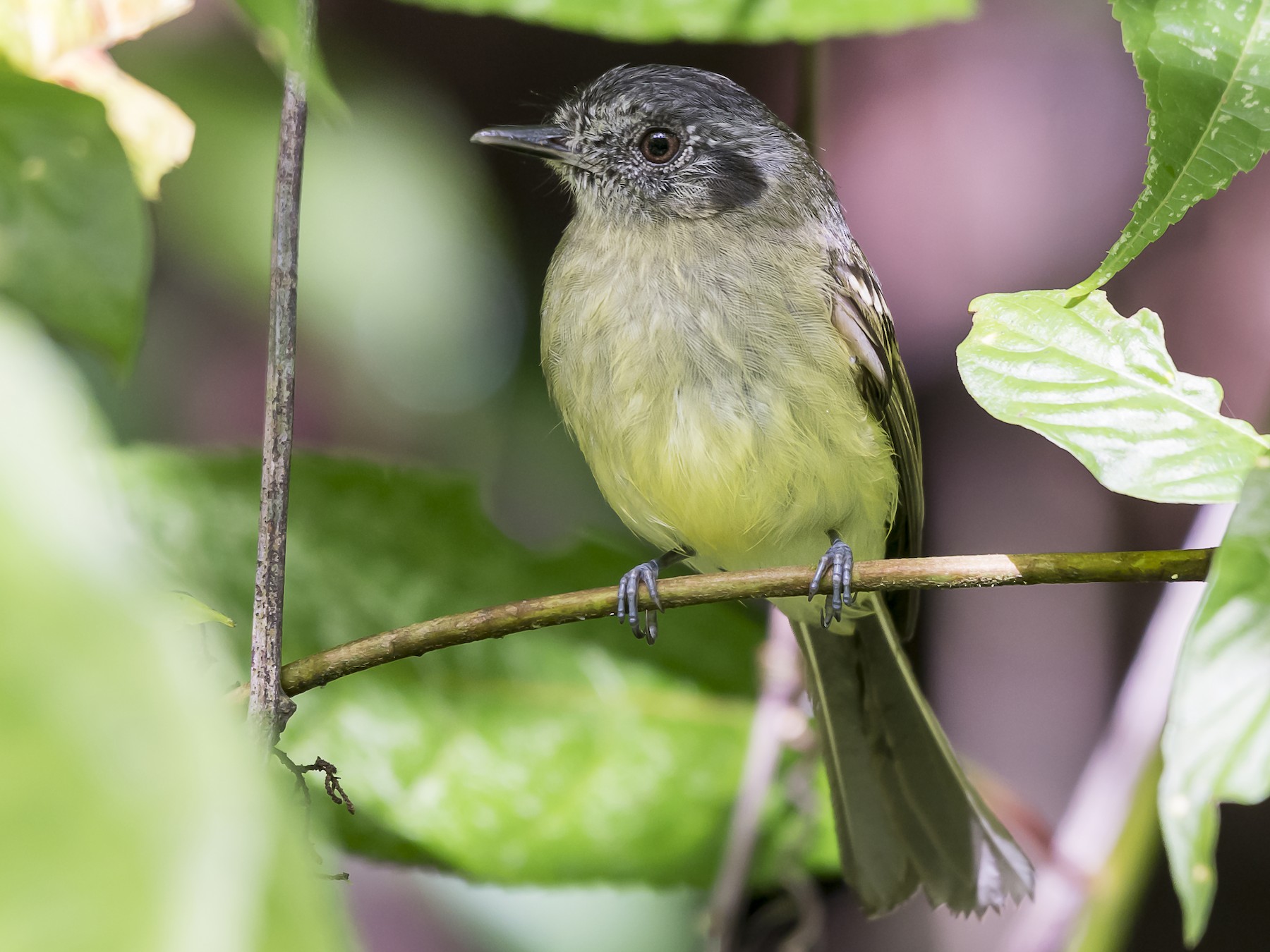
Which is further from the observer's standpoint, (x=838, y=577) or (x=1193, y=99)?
(x=838, y=577)

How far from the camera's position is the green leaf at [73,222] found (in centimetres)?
80

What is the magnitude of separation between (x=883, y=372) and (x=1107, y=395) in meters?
1.28

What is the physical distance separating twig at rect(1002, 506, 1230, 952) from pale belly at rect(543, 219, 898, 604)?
0.54 meters

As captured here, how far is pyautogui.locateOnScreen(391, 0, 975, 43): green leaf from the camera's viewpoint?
1560 mm

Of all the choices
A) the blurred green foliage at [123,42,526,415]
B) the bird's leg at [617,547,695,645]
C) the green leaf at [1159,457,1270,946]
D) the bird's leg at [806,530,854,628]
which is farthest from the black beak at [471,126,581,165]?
the green leaf at [1159,457,1270,946]

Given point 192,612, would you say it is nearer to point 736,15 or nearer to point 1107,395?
point 1107,395

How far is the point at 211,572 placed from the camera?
2.09m

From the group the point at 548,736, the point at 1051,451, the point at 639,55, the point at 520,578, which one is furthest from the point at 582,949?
the point at 639,55

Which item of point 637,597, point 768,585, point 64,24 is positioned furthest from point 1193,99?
point 637,597

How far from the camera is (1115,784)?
2195mm

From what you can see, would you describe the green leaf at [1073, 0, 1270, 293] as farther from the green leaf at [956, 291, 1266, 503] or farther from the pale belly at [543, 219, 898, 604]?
the pale belly at [543, 219, 898, 604]

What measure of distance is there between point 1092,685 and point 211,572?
2.19 meters

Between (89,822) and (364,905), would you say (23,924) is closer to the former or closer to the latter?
(89,822)

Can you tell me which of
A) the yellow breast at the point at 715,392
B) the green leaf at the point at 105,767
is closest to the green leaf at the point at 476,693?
the yellow breast at the point at 715,392
